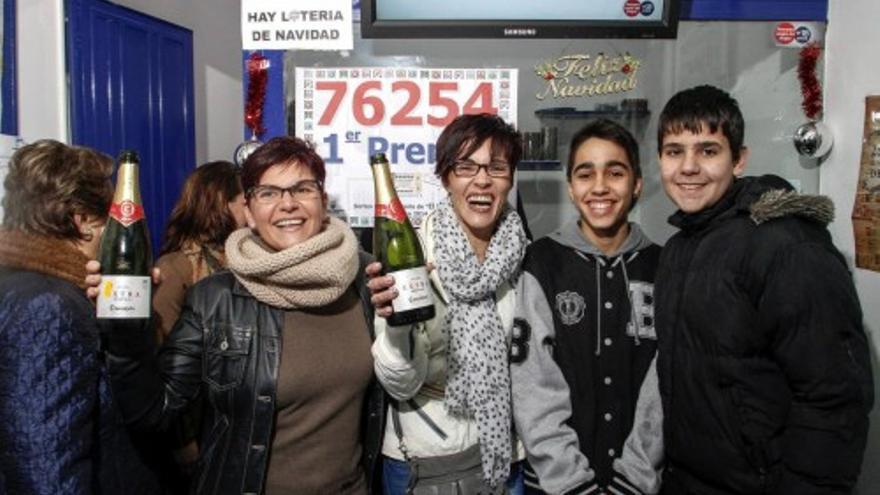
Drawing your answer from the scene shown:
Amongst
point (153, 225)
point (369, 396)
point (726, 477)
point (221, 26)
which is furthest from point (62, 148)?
point (221, 26)

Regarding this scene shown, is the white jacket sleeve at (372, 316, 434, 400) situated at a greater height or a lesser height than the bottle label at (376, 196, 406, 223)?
lesser

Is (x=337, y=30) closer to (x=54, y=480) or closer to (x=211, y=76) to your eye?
(x=54, y=480)

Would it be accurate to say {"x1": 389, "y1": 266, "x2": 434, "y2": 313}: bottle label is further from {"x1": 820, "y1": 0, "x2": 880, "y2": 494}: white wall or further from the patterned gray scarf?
{"x1": 820, "y1": 0, "x2": 880, "y2": 494}: white wall

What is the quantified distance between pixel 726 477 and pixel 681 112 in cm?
92

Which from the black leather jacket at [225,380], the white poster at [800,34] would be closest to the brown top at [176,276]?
the black leather jacket at [225,380]

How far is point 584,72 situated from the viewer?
106 inches

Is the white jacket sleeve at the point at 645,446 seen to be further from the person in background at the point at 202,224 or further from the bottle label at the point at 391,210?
the person in background at the point at 202,224

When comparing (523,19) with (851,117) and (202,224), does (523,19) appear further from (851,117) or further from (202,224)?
(202,224)

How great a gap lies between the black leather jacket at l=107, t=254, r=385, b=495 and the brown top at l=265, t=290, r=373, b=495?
0.11 ft

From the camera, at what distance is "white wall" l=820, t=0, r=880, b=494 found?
7.88 feet

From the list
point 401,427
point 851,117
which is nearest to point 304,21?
point 401,427

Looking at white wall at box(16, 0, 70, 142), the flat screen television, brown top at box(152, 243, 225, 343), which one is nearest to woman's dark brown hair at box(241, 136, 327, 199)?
brown top at box(152, 243, 225, 343)

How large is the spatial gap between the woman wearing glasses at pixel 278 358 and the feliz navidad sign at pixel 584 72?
134 cm

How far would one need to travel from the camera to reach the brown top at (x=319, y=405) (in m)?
1.61
